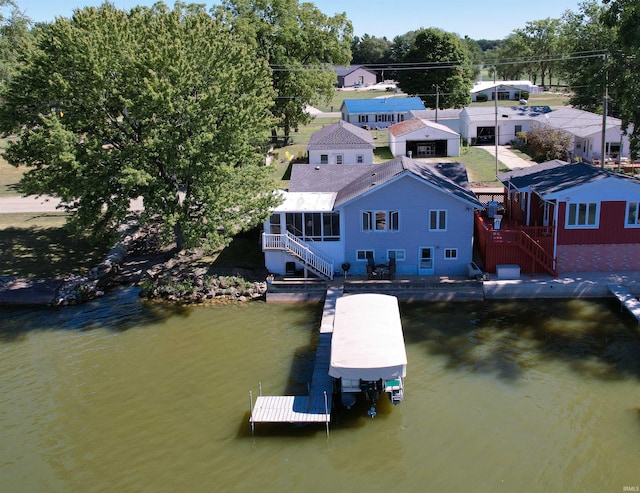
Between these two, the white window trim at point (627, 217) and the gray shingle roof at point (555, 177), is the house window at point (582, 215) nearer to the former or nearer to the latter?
the gray shingle roof at point (555, 177)

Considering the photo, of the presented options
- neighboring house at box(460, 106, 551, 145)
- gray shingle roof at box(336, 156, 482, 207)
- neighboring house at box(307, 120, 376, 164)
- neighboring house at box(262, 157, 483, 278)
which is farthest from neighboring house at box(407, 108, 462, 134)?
neighboring house at box(262, 157, 483, 278)

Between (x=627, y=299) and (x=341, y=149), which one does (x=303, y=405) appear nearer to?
(x=627, y=299)

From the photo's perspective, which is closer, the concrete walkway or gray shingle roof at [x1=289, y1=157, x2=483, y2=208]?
gray shingle roof at [x1=289, y1=157, x2=483, y2=208]

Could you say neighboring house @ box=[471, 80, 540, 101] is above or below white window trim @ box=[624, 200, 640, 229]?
above

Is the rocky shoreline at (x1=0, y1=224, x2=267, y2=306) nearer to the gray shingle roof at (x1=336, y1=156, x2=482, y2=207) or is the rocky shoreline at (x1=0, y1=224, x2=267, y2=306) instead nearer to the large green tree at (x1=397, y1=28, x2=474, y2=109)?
the gray shingle roof at (x1=336, y1=156, x2=482, y2=207)

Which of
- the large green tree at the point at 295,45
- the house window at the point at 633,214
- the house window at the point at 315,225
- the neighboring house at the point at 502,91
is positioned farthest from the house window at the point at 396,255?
the neighboring house at the point at 502,91

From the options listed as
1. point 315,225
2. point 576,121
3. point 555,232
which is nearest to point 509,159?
point 576,121
